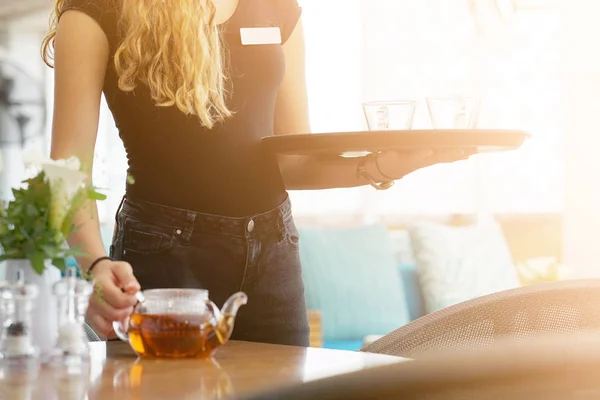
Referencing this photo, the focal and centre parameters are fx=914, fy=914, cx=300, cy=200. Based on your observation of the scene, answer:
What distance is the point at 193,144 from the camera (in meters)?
1.50

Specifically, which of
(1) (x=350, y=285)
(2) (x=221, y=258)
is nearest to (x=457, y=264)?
(1) (x=350, y=285)

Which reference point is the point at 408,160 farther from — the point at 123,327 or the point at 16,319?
the point at 16,319

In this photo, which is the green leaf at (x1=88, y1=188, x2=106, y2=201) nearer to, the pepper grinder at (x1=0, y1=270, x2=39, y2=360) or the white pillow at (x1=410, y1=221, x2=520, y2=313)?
the pepper grinder at (x1=0, y1=270, x2=39, y2=360)

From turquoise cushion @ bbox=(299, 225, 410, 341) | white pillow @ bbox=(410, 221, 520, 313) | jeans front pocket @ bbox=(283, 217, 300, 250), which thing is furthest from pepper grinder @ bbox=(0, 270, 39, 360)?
white pillow @ bbox=(410, 221, 520, 313)

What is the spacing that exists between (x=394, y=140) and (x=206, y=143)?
310 millimetres

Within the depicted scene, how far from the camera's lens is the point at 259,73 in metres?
1.56

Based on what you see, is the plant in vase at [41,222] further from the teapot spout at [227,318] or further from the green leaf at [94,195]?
the teapot spout at [227,318]

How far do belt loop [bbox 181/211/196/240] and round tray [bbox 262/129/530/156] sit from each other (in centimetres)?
17

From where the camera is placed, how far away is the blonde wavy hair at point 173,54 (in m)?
1.43

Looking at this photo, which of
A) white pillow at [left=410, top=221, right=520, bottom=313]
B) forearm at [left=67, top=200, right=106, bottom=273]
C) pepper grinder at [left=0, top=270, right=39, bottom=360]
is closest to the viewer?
pepper grinder at [left=0, top=270, right=39, bottom=360]

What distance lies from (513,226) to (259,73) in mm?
4548

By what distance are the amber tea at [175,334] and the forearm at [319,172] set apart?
1.90ft

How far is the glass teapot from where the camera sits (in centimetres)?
108

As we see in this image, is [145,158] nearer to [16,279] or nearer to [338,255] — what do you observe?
[16,279]
